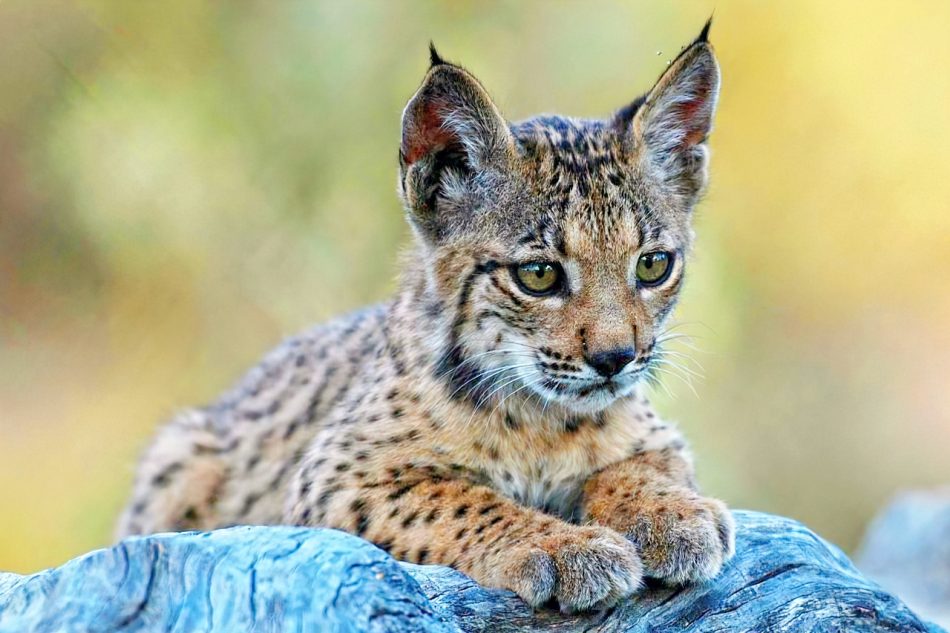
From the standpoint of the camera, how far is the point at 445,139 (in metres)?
5.08

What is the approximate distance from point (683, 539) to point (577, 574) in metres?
0.44

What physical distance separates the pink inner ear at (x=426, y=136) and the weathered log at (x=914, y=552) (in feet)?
11.8

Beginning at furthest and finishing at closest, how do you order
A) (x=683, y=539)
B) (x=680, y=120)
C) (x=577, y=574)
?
(x=680, y=120) < (x=683, y=539) < (x=577, y=574)

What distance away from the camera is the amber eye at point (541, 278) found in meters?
4.73

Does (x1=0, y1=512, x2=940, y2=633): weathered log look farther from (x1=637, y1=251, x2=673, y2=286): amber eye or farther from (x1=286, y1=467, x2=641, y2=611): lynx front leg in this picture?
(x1=637, y1=251, x2=673, y2=286): amber eye

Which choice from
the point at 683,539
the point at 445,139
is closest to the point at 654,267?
the point at 445,139

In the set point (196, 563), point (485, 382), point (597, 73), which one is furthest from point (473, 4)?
point (196, 563)

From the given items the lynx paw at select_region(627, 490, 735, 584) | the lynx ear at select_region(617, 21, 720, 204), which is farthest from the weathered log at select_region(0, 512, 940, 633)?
the lynx ear at select_region(617, 21, 720, 204)

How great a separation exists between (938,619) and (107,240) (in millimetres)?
7005

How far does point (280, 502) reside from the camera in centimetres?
609

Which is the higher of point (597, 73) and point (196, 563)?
point (597, 73)

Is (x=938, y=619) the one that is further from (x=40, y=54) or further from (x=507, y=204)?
(x=40, y=54)

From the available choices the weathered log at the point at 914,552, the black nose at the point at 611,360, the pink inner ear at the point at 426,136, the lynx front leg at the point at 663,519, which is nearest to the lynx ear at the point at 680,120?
the pink inner ear at the point at 426,136

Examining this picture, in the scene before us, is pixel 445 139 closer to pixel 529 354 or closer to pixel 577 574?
pixel 529 354
